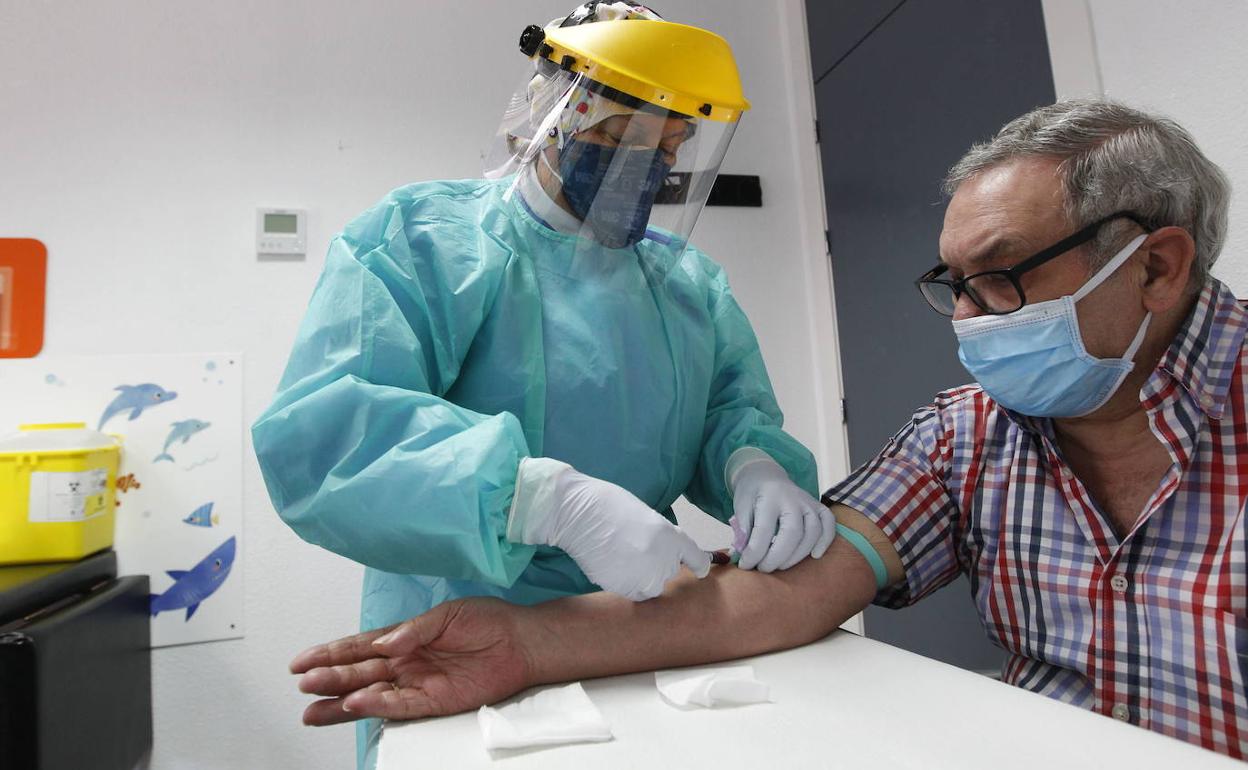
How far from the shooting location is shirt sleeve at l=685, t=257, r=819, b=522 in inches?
46.9

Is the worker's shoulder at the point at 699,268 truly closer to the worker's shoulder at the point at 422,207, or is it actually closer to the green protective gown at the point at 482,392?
the green protective gown at the point at 482,392

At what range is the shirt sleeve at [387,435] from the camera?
0.77 meters

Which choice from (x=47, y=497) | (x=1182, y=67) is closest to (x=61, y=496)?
(x=47, y=497)

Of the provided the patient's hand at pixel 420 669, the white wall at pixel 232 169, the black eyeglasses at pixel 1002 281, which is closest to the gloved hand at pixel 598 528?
the patient's hand at pixel 420 669

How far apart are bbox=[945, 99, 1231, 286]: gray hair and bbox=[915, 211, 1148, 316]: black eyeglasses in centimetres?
2

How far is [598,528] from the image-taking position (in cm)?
85

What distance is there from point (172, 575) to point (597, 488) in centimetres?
164

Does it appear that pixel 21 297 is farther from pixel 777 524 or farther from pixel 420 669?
pixel 777 524

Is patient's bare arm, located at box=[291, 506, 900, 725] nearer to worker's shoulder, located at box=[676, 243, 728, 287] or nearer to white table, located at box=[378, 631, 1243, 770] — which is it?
white table, located at box=[378, 631, 1243, 770]

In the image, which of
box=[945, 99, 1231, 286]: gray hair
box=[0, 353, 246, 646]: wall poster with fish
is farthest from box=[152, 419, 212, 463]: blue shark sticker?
box=[945, 99, 1231, 286]: gray hair

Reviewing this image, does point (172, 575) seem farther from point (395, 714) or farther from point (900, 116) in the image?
point (900, 116)

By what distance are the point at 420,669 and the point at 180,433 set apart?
159cm

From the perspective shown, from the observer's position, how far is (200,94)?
2064mm

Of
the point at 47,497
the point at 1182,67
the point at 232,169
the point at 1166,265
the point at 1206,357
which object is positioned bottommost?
the point at 47,497
